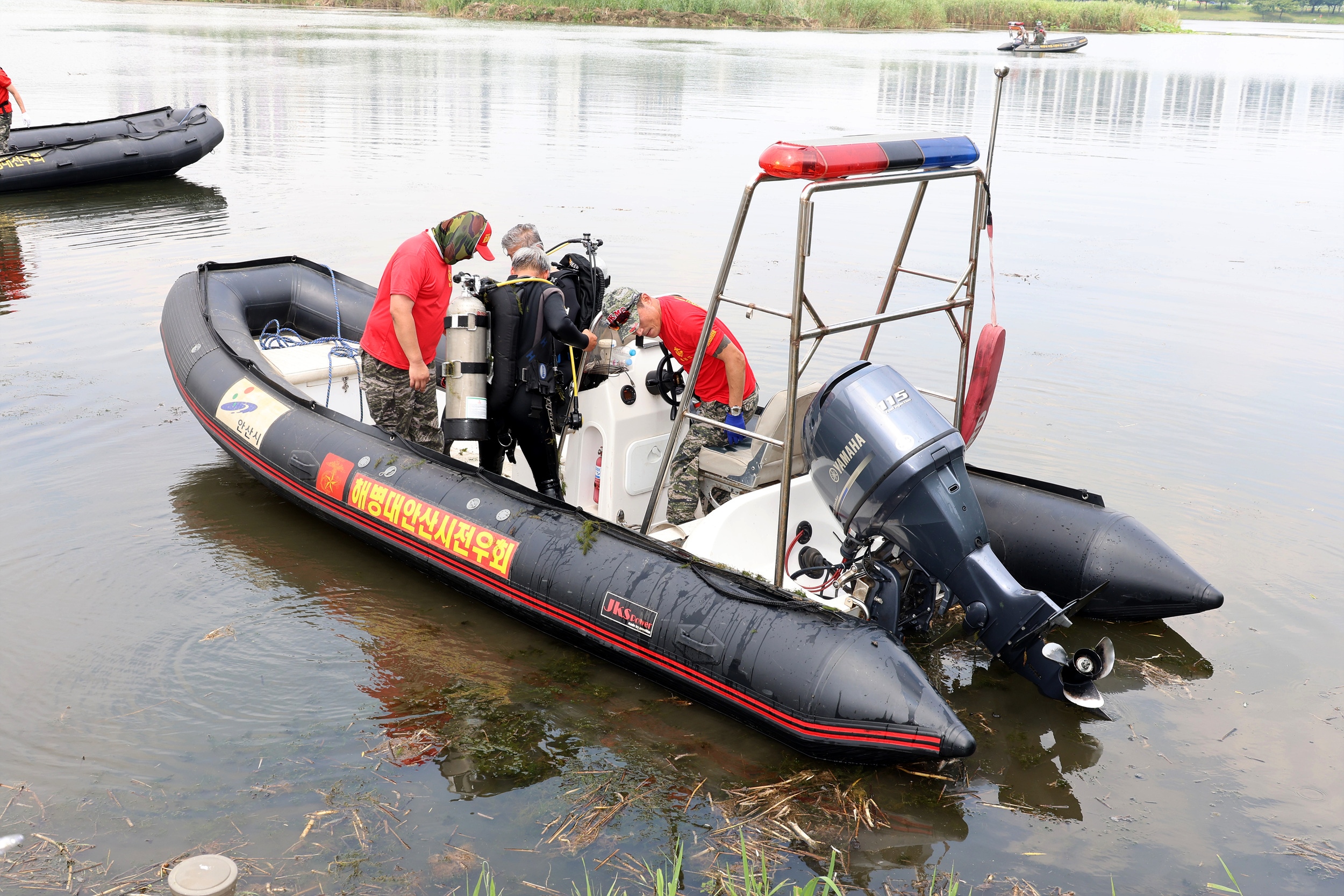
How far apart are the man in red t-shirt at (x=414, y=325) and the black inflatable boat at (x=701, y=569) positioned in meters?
0.20

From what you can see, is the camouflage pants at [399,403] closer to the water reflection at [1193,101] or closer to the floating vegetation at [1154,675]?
the floating vegetation at [1154,675]

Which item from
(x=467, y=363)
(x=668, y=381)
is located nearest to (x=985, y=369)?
(x=668, y=381)

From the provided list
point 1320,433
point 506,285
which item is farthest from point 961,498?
point 1320,433

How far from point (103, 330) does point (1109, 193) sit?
12183 millimetres

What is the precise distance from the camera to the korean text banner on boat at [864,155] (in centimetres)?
358

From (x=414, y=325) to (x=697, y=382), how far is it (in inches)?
53.4

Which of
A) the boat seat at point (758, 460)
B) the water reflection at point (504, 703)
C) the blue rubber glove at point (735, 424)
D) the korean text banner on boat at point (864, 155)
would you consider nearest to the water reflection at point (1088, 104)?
the blue rubber glove at point (735, 424)

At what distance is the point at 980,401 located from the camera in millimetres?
3980

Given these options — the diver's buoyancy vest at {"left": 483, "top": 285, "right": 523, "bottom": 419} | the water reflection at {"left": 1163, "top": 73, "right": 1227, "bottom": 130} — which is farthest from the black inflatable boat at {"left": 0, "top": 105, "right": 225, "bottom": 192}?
the water reflection at {"left": 1163, "top": 73, "right": 1227, "bottom": 130}

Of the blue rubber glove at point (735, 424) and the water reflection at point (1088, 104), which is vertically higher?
the water reflection at point (1088, 104)

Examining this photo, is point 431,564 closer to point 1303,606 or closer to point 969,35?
point 1303,606

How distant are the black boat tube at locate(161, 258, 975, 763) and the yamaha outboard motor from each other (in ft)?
1.09

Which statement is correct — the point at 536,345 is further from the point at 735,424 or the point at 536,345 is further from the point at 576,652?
the point at 576,652

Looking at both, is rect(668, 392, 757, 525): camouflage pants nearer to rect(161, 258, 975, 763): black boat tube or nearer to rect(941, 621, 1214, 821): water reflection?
rect(161, 258, 975, 763): black boat tube
